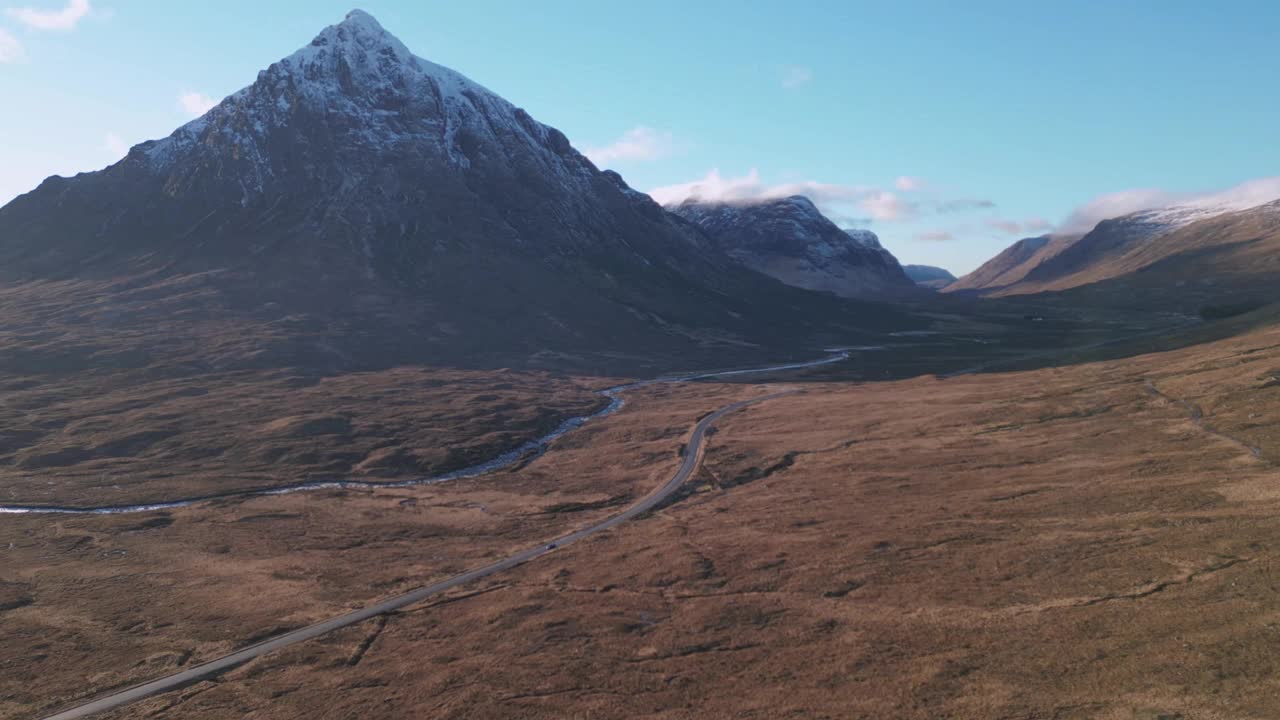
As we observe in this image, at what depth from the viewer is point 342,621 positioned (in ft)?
226

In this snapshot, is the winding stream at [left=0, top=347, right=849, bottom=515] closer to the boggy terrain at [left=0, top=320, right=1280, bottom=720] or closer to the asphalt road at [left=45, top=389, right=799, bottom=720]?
the boggy terrain at [left=0, top=320, right=1280, bottom=720]

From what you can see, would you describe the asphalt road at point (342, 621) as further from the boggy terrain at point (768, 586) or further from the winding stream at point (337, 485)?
the winding stream at point (337, 485)

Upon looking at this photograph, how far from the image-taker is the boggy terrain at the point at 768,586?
4447 centimetres

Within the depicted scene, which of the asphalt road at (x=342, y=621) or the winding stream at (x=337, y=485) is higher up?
the winding stream at (x=337, y=485)

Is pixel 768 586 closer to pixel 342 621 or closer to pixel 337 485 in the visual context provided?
pixel 342 621

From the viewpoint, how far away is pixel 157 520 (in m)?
107

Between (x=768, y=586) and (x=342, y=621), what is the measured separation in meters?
37.2

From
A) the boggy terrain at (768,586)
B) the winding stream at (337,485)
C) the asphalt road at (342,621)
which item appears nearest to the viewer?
the boggy terrain at (768,586)

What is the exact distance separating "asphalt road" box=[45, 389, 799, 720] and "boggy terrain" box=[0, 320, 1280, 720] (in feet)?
7.34

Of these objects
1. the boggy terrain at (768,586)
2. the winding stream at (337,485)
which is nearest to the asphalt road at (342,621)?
the boggy terrain at (768,586)

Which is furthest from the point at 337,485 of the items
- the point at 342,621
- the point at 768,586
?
the point at 768,586

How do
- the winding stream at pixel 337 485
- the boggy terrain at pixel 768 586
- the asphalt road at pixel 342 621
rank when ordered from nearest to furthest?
the boggy terrain at pixel 768 586
the asphalt road at pixel 342 621
the winding stream at pixel 337 485

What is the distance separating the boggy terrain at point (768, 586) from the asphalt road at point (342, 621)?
7.34 feet

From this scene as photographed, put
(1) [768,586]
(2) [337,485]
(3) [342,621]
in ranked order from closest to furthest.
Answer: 1. (1) [768,586]
2. (3) [342,621]
3. (2) [337,485]
